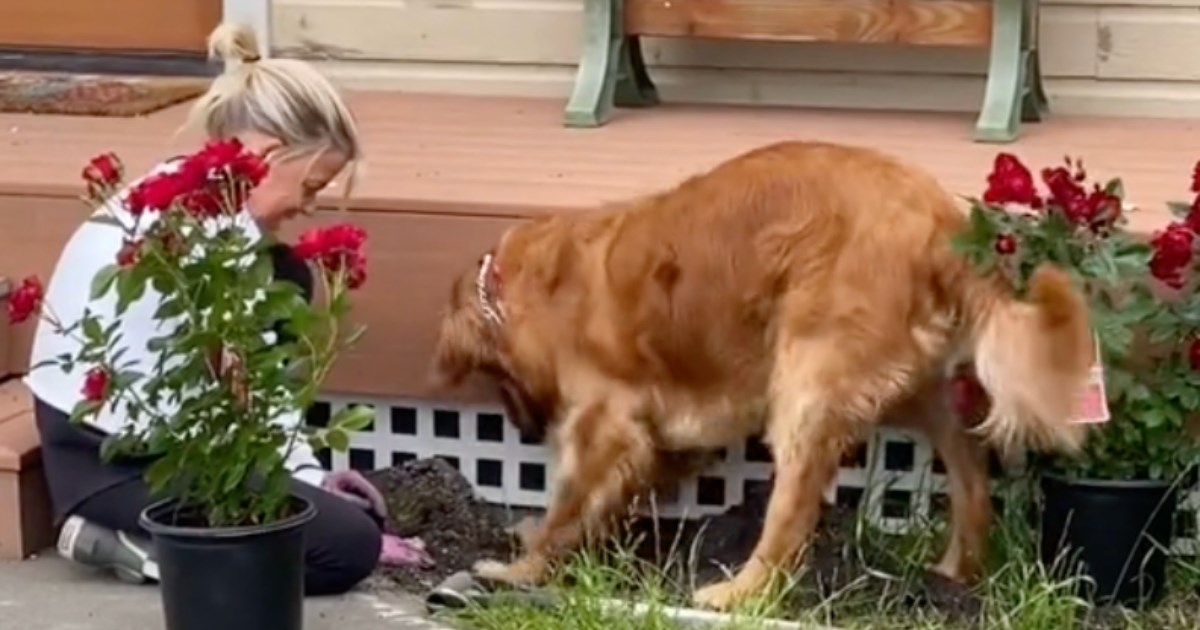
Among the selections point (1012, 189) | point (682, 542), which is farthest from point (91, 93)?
point (1012, 189)

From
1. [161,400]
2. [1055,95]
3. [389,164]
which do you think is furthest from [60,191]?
[1055,95]

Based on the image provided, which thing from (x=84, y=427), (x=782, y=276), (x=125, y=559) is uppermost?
(x=782, y=276)

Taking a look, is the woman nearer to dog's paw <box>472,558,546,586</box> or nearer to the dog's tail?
dog's paw <box>472,558,546,586</box>

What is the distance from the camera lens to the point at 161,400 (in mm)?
3607

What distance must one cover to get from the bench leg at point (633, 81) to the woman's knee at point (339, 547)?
2217 millimetres

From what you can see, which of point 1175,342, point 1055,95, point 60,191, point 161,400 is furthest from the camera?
point 1055,95

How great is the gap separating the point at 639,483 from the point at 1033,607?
2.39 ft

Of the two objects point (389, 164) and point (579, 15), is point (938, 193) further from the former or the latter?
point (579, 15)

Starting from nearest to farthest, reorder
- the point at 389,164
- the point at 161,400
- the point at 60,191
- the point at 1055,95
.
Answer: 1. the point at 161,400
2. the point at 60,191
3. the point at 389,164
4. the point at 1055,95

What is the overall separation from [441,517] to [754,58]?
2093 millimetres

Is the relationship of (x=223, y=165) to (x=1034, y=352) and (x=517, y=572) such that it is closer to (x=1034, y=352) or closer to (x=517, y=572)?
(x=517, y=572)

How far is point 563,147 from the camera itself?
5.35 meters

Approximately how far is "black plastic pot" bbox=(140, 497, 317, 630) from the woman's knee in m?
0.40

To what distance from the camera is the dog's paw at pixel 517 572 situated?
3973 mm
